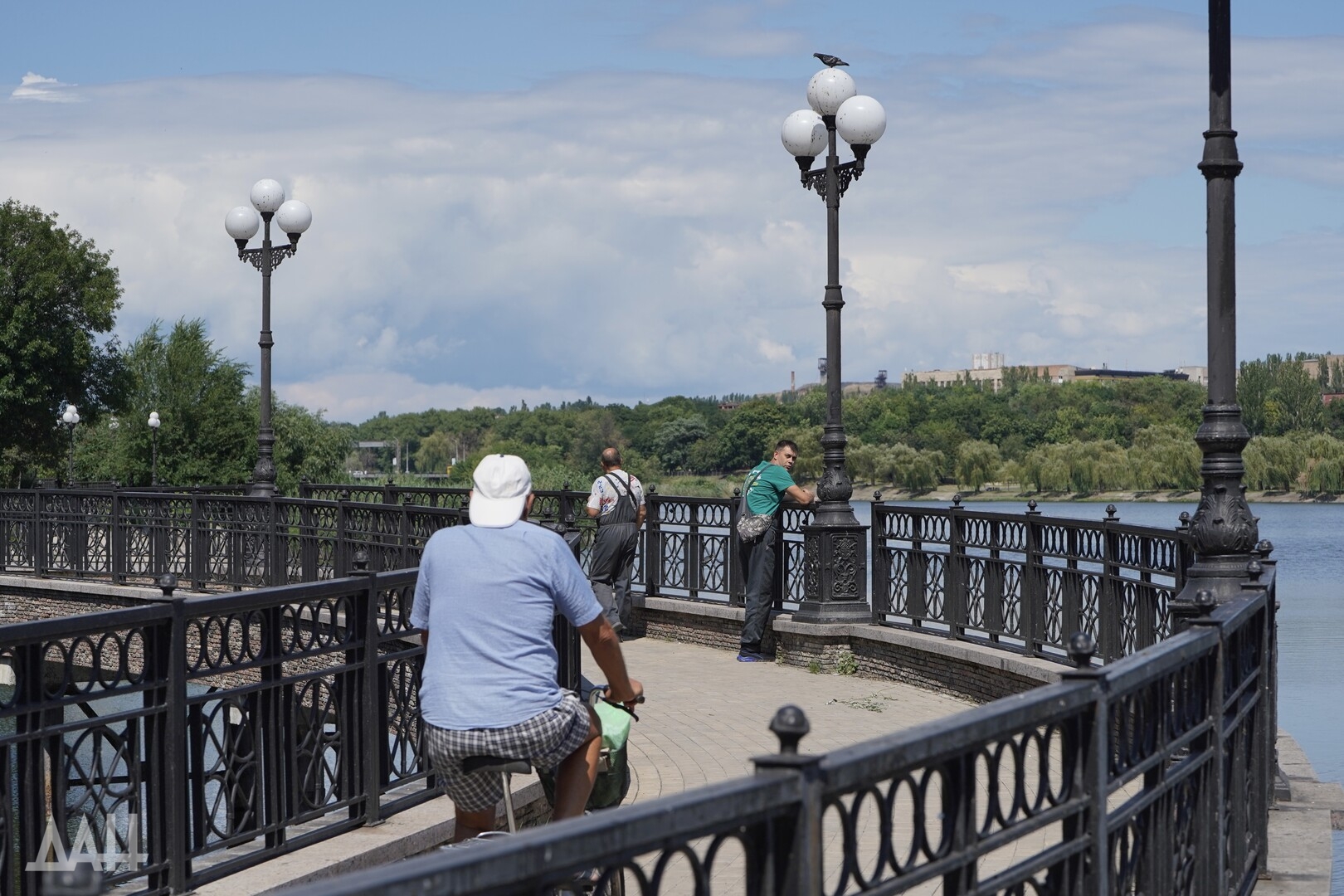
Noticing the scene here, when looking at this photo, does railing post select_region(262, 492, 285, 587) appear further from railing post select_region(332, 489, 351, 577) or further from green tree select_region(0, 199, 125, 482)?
green tree select_region(0, 199, 125, 482)

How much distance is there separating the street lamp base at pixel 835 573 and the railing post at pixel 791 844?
1141 cm

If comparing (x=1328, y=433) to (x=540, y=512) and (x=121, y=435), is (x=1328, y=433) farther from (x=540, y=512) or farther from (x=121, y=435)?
(x=540, y=512)

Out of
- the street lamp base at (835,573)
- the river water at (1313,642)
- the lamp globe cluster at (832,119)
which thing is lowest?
the river water at (1313,642)

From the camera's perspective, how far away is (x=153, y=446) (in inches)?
2685

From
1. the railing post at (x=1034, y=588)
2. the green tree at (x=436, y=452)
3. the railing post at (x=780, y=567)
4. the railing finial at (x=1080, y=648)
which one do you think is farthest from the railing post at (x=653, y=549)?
the green tree at (x=436, y=452)

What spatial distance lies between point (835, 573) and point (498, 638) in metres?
9.44

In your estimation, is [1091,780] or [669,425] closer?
[1091,780]

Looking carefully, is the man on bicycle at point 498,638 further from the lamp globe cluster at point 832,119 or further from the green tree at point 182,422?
the green tree at point 182,422

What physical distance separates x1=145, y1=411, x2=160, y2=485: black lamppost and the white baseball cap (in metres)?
60.7

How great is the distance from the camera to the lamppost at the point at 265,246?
872 inches

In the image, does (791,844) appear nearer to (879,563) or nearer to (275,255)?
(879,563)

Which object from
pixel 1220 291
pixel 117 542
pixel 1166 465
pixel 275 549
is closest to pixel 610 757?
pixel 1220 291

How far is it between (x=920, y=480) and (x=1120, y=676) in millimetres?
57054

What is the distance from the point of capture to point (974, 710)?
10.7ft
